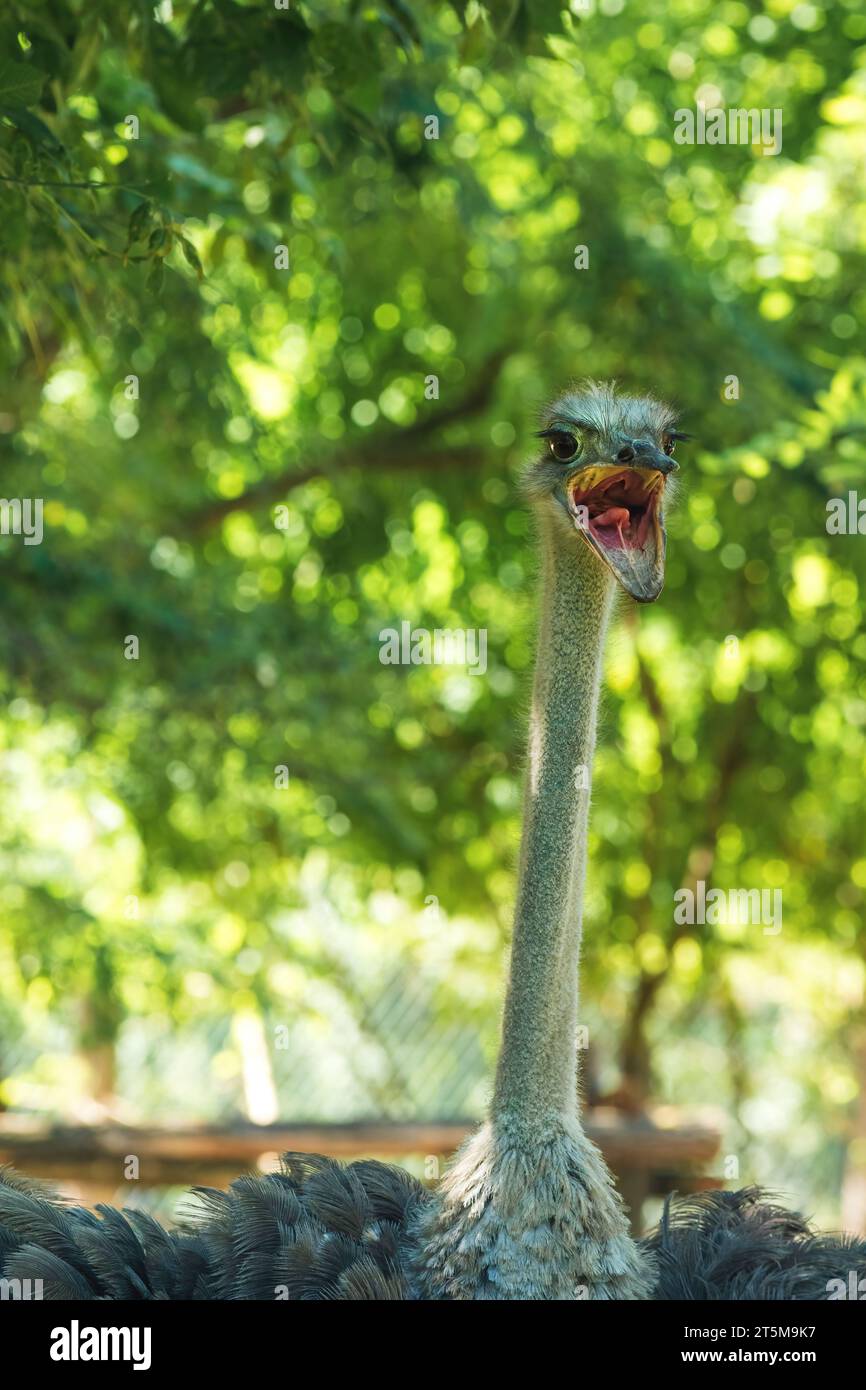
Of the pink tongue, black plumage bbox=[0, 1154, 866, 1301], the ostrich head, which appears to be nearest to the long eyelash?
the ostrich head

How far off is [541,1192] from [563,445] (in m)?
1.15

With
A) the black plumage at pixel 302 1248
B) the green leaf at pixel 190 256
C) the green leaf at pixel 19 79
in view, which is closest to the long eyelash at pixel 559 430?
A: the green leaf at pixel 190 256

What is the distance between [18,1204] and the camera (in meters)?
3.16

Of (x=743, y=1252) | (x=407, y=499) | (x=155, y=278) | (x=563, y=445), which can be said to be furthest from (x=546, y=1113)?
(x=407, y=499)

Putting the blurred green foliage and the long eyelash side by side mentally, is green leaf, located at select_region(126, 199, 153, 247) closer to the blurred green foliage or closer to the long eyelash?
the blurred green foliage

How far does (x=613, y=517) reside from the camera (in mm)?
2883

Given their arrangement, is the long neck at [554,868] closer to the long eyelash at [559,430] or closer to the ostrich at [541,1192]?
the ostrich at [541,1192]

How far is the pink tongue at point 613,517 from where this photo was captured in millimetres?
2873

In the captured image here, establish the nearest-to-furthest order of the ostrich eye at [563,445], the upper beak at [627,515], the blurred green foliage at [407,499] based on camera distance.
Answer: the upper beak at [627,515]
the ostrich eye at [563,445]
the blurred green foliage at [407,499]

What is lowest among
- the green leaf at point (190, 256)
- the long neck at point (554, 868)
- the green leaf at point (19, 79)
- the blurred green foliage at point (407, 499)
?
the long neck at point (554, 868)

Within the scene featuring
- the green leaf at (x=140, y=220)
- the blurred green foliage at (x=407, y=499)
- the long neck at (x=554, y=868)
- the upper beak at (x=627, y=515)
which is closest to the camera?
the upper beak at (x=627, y=515)
